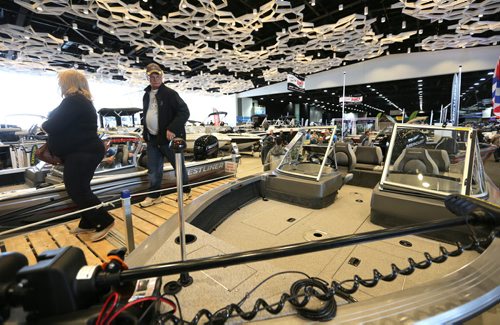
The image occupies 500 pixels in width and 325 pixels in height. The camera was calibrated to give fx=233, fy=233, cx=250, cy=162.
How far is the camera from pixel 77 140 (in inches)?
75.6

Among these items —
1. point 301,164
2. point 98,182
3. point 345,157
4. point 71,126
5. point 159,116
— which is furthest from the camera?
point 345,157

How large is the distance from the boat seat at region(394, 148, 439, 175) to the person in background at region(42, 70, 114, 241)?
317cm

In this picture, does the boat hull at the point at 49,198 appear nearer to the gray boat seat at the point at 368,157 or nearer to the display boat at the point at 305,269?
the display boat at the point at 305,269

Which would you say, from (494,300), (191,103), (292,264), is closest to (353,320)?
(494,300)

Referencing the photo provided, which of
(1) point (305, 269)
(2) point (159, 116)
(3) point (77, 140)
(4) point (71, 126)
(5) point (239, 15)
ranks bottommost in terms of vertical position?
(1) point (305, 269)

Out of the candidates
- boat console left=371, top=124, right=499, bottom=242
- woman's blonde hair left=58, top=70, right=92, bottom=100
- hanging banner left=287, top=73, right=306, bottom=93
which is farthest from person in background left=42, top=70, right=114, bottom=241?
hanging banner left=287, top=73, right=306, bottom=93

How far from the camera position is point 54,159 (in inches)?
80.0

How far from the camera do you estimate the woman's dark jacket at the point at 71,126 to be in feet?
6.02

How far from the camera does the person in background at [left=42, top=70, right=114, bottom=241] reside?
1.85 metres

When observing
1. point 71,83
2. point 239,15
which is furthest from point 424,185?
point 239,15

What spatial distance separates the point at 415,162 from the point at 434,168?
0.20 metres

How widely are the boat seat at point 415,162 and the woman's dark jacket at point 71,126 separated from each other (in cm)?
320

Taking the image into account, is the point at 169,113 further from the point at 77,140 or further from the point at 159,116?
the point at 77,140

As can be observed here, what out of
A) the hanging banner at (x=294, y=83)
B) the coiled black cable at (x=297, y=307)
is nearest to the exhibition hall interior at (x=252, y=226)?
the coiled black cable at (x=297, y=307)
